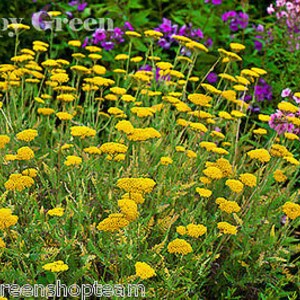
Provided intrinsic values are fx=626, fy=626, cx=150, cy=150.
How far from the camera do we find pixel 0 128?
9.57ft

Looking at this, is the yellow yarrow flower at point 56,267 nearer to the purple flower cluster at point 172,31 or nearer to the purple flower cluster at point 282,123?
the purple flower cluster at point 282,123

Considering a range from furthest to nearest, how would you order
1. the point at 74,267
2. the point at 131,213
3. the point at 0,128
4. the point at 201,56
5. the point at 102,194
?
the point at 201,56
the point at 0,128
the point at 102,194
the point at 74,267
the point at 131,213

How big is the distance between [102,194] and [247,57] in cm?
191

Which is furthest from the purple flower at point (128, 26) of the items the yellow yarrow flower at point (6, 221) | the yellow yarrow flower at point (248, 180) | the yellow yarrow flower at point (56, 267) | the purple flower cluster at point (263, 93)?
the yellow yarrow flower at point (56, 267)

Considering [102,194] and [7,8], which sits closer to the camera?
[102,194]

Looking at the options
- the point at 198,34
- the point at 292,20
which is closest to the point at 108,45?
the point at 198,34

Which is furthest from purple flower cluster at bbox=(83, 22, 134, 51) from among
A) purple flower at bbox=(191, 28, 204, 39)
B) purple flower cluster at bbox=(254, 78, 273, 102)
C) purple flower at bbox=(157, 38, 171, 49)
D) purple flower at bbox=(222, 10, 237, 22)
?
purple flower cluster at bbox=(254, 78, 273, 102)

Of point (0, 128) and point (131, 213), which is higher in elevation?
point (131, 213)

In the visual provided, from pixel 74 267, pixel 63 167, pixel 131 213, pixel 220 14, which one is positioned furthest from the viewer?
pixel 220 14

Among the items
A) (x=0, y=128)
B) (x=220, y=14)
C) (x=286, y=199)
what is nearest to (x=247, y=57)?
(x=220, y=14)

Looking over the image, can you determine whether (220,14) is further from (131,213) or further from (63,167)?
(131,213)

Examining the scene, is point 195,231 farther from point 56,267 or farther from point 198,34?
point 198,34

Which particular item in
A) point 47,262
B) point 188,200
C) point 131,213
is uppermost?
point 131,213

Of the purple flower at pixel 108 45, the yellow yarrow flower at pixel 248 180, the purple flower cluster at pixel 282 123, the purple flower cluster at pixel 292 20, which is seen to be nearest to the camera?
the yellow yarrow flower at pixel 248 180
